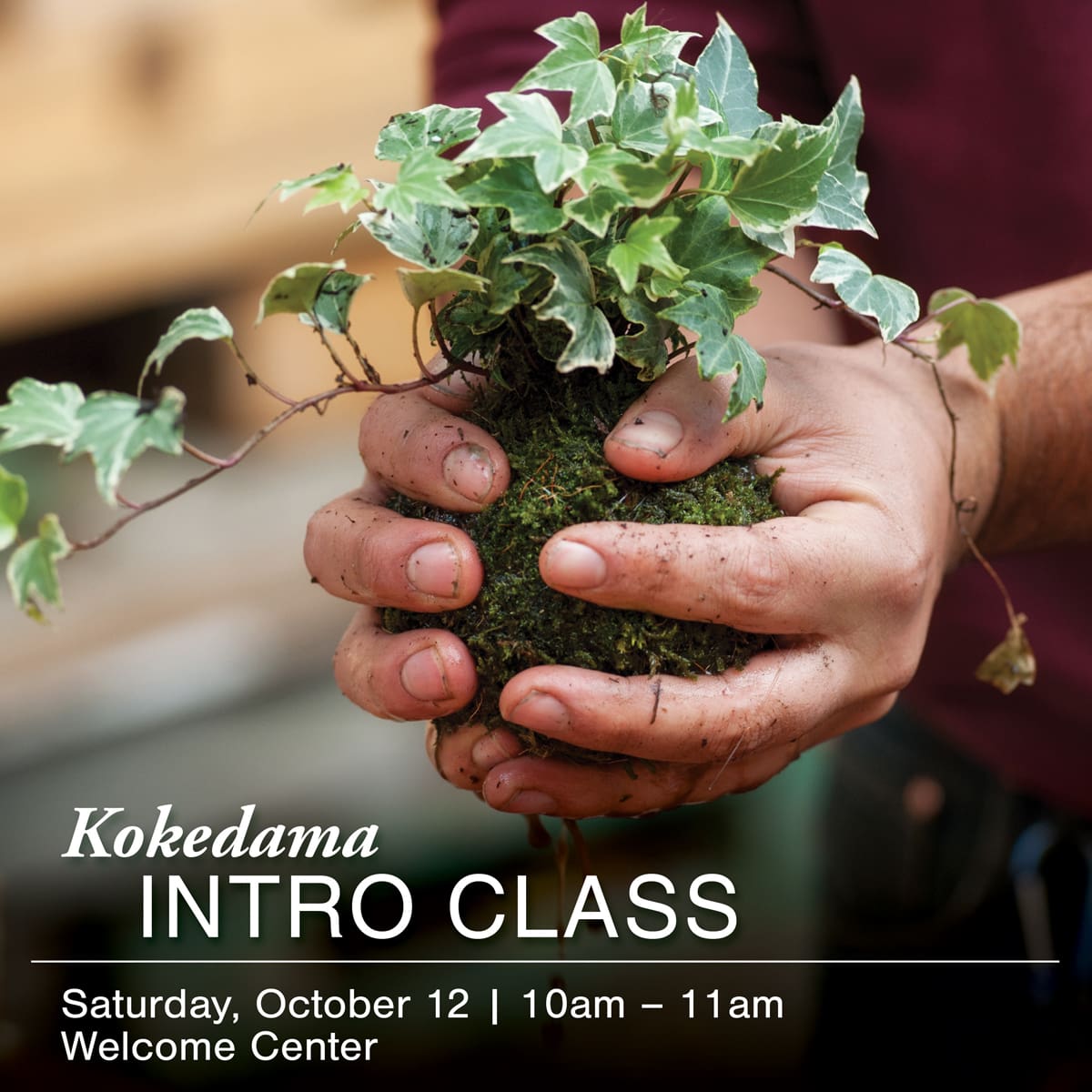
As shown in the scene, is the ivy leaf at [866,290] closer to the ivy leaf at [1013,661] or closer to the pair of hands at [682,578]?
the pair of hands at [682,578]

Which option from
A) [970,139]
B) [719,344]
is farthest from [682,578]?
[970,139]

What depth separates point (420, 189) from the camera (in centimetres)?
55

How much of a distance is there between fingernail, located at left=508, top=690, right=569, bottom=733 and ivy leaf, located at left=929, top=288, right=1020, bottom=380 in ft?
1.08

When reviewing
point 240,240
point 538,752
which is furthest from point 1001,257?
point 240,240

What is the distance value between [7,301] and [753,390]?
1396 millimetres

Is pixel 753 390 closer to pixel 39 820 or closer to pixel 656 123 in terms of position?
pixel 656 123

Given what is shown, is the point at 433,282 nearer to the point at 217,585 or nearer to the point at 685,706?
the point at 685,706

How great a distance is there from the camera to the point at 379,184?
59 cm

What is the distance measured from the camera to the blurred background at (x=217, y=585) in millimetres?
1667

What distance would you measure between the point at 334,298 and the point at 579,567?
7.6 inches

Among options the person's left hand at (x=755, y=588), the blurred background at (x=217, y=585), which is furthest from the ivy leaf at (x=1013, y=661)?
the blurred background at (x=217, y=585)

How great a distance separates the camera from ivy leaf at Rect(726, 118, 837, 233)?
603 mm

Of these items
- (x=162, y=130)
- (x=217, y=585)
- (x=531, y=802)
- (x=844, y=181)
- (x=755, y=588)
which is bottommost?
(x=217, y=585)

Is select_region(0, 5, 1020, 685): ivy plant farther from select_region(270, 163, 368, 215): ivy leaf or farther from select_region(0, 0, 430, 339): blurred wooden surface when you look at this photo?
select_region(0, 0, 430, 339): blurred wooden surface
